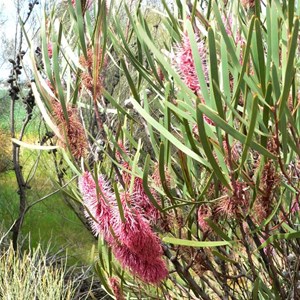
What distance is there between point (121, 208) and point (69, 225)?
4.74 metres

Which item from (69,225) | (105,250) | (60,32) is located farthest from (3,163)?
(60,32)

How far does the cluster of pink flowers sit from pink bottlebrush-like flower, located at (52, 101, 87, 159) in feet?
0.14

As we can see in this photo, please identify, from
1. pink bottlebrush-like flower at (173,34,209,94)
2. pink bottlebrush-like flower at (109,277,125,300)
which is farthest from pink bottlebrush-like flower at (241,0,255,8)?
pink bottlebrush-like flower at (109,277,125,300)

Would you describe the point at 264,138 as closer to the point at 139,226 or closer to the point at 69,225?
the point at 139,226

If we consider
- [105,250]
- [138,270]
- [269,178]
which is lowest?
[105,250]

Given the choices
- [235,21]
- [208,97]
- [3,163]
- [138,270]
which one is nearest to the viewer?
[208,97]

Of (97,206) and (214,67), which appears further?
(97,206)

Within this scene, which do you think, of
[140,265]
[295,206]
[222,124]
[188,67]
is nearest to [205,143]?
[222,124]

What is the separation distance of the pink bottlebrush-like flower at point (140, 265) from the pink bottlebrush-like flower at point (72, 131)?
14 centimetres

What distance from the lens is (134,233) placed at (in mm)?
806

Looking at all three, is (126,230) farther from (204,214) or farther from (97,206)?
(204,214)

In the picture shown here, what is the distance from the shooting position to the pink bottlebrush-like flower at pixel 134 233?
81 cm

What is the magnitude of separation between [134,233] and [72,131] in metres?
0.17

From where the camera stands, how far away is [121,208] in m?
0.78
